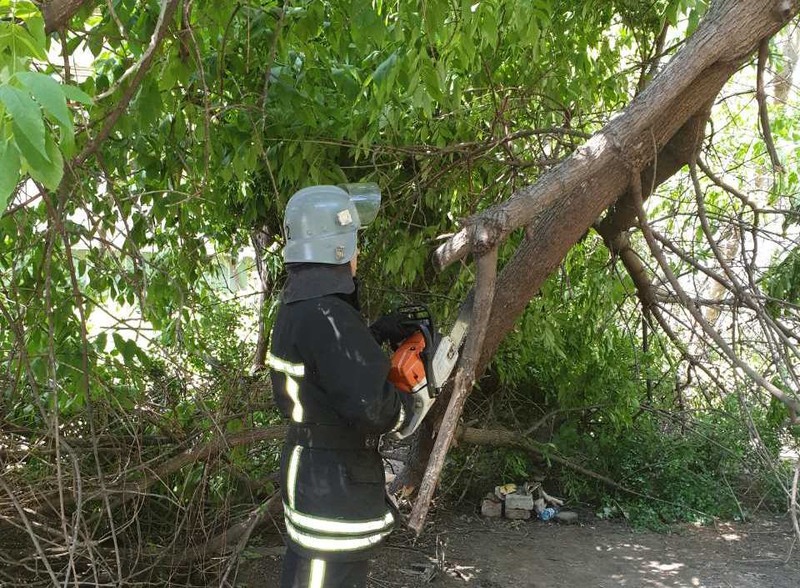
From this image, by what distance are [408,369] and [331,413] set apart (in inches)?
12.4

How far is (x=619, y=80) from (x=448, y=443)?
9.13 ft

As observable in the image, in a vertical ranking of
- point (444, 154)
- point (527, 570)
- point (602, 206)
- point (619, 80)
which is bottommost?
point (527, 570)

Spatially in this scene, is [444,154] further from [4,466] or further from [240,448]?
[4,466]

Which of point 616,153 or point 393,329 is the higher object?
point 616,153

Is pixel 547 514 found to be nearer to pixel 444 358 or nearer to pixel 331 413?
pixel 444 358

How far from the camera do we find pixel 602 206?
3314 millimetres

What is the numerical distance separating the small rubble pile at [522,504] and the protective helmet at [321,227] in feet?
11.1

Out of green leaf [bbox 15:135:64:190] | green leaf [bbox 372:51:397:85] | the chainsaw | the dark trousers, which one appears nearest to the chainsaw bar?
the chainsaw

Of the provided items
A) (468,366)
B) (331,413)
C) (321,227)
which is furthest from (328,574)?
(321,227)

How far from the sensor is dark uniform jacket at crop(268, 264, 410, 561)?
2.46 m

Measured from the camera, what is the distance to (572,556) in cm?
484

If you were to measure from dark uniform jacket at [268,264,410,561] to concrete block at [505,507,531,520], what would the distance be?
289 cm

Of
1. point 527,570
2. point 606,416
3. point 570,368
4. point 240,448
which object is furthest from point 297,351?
point 606,416

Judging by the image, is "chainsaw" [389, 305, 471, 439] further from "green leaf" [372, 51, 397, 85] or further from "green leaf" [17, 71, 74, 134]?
"green leaf" [17, 71, 74, 134]
